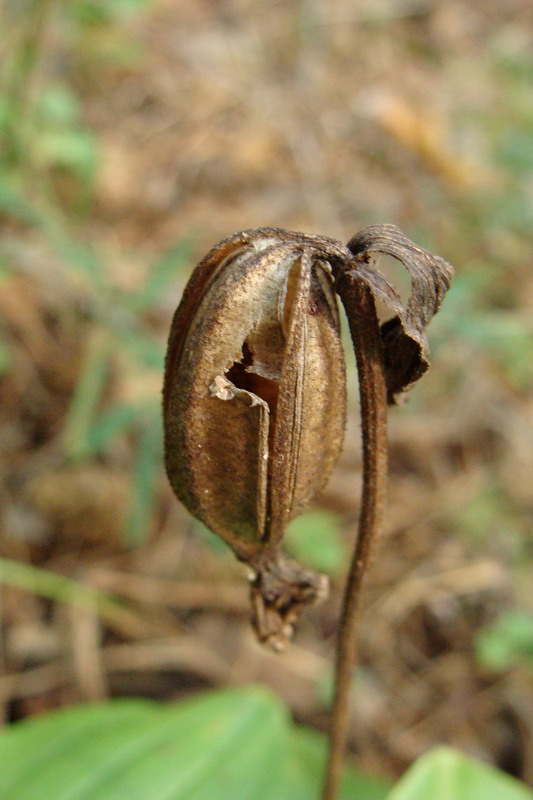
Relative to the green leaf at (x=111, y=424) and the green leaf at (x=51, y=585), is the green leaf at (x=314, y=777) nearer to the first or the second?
the green leaf at (x=51, y=585)

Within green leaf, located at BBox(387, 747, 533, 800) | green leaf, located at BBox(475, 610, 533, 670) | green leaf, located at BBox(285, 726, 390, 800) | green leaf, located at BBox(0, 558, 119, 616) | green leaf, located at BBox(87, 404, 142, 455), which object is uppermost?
green leaf, located at BBox(87, 404, 142, 455)

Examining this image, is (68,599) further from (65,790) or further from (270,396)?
(270,396)

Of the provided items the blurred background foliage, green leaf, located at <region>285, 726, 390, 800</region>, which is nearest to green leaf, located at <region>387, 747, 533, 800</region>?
green leaf, located at <region>285, 726, 390, 800</region>

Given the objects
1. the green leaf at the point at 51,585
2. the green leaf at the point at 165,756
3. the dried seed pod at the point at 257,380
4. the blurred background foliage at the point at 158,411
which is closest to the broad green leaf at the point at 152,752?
the green leaf at the point at 165,756

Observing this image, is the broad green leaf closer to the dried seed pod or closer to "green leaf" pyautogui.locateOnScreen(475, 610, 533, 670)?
the dried seed pod

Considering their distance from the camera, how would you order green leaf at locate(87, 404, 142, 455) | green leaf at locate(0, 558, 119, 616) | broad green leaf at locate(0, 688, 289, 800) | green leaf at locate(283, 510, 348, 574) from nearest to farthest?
broad green leaf at locate(0, 688, 289, 800) < green leaf at locate(87, 404, 142, 455) < green leaf at locate(0, 558, 119, 616) < green leaf at locate(283, 510, 348, 574)

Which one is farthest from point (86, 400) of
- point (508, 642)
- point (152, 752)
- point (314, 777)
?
point (508, 642)
